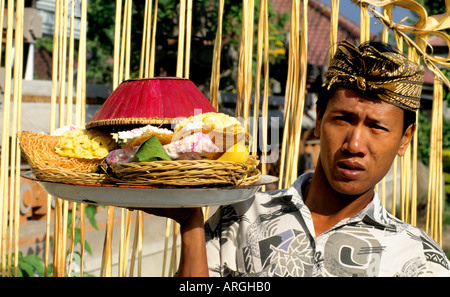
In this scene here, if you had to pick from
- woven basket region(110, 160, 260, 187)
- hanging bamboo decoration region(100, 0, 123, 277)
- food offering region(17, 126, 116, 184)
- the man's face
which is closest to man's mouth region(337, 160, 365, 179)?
the man's face

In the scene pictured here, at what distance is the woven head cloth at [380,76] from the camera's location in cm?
124

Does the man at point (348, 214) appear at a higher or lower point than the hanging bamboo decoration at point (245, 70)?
lower

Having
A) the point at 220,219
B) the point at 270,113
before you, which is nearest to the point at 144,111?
the point at 220,219

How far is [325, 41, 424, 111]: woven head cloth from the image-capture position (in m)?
1.24

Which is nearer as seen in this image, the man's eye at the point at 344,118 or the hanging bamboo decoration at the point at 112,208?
the man's eye at the point at 344,118

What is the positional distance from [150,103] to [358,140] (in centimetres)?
46

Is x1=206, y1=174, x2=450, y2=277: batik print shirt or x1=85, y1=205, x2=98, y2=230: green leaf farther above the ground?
x1=206, y1=174, x2=450, y2=277: batik print shirt

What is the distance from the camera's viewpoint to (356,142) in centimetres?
123

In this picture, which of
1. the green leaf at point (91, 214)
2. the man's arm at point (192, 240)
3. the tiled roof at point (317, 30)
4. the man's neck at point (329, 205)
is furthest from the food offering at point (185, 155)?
the tiled roof at point (317, 30)

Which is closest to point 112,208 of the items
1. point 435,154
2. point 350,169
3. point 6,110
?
point 6,110

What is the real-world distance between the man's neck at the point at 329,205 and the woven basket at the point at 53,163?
51 centimetres

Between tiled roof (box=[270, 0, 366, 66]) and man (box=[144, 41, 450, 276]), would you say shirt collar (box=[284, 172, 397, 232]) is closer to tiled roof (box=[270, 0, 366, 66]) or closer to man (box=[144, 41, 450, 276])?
man (box=[144, 41, 450, 276])

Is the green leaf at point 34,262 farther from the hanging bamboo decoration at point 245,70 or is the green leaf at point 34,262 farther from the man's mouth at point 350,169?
the man's mouth at point 350,169

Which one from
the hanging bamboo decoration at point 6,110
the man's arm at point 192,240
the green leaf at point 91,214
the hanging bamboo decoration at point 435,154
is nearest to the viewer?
the man's arm at point 192,240
